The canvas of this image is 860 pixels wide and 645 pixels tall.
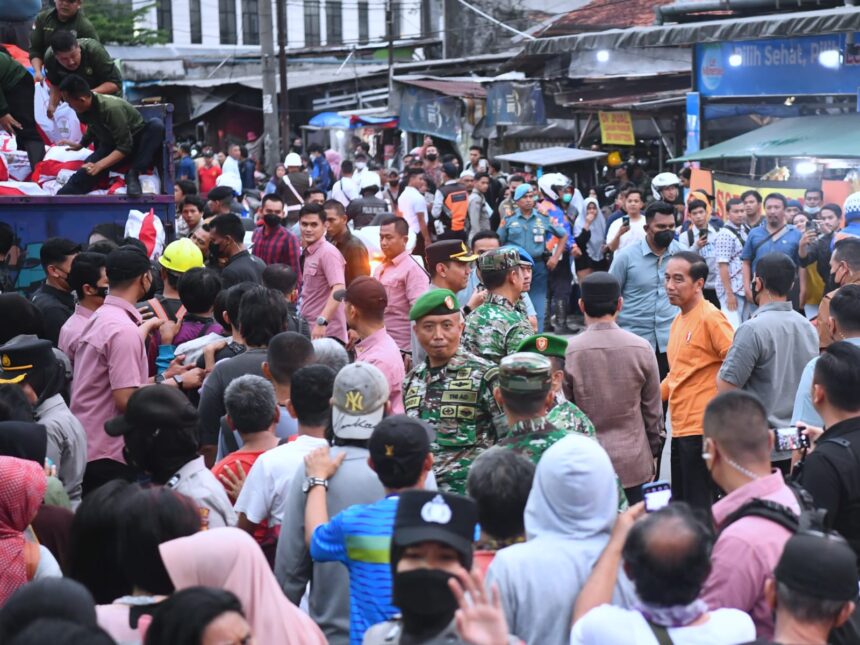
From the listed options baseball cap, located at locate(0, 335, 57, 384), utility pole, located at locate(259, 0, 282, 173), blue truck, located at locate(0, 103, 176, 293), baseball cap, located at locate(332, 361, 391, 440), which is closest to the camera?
baseball cap, located at locate(332, 361, 391, 440)

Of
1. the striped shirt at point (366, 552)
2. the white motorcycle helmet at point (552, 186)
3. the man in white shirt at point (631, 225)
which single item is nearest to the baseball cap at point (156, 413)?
the striped shirt at point (366, 552)

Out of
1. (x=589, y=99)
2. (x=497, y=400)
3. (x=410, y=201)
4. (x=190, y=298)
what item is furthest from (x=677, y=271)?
(x=589, y=99)

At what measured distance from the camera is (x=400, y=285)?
884 centimetres

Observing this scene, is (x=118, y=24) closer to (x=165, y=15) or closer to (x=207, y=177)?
(x=165, y=15)

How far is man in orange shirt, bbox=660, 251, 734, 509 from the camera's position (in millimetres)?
7078

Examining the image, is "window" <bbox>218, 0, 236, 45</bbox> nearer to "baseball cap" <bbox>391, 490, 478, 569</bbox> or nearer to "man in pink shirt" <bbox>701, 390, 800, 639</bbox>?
"man in pink shirt" <bbox>701, 390, 800, 639</bbox>

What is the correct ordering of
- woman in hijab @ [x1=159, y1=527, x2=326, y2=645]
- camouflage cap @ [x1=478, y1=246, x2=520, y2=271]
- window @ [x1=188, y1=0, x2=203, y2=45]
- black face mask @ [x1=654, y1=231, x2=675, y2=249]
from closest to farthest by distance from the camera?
woman in hijab @ [x1=159, y1=527, x2=326, y2=645] → camouflage cap @ [x1=478, y1=246, x2=520, y2=271] → black face mask @ [x1=654, y1=231, x2=675, y2=249] → window @ [x1=188, y1=0, x2=203, y2=45]

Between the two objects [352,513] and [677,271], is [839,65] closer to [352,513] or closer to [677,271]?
[677,271]


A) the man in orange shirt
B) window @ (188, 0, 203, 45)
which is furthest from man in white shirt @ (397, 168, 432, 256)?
window @ (188, 0, 203, 45)

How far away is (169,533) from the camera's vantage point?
11.7 ft

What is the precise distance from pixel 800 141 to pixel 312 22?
55198mm

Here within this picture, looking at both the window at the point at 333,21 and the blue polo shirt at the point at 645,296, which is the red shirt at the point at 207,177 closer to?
the blue polo shirt at the point at 645,296

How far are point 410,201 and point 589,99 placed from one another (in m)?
7.34

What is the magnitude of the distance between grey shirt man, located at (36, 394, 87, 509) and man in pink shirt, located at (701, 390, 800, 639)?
2.96 m
